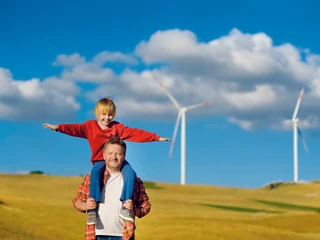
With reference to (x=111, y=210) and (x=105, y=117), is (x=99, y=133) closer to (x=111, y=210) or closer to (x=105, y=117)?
(x=105, y=117)

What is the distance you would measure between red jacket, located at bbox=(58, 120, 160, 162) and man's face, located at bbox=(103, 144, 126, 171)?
0.33 m

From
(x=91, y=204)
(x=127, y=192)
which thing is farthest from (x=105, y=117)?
(x=91, y=204)

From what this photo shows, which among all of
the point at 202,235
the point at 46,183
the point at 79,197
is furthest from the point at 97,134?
the point at 46,183

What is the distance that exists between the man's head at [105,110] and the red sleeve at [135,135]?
0.21m

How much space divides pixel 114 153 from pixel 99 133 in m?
0.58

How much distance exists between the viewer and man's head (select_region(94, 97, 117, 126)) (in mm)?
8141

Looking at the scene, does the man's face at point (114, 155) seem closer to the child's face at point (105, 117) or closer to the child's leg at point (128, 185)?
the child's leg at point (128, 185)

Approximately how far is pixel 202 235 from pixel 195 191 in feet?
226

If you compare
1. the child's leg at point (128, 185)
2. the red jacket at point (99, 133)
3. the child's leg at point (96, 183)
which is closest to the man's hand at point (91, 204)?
the child's leg at point (96, 183)

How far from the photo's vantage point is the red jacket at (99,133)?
8.16 m

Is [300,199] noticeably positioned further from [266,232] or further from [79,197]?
[79,197]

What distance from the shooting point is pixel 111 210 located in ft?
25.6

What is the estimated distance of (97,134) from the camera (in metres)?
8.20

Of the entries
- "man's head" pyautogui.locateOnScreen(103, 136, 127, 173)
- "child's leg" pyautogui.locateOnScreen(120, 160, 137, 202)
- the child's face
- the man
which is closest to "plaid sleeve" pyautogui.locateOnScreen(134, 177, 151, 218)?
the man
